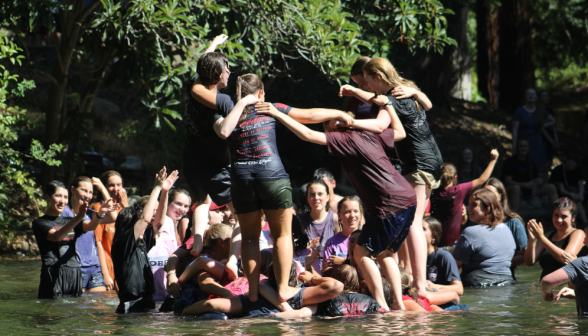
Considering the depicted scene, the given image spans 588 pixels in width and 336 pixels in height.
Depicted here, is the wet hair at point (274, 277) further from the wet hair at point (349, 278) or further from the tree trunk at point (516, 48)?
the tree trunk at point (516, 48)

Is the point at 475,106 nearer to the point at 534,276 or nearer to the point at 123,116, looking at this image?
the point at 123,116

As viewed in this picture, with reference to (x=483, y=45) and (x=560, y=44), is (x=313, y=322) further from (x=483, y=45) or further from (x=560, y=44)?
(x=560, y=44)

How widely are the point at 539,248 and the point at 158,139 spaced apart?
8955 millimetres

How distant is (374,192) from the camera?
219 inches

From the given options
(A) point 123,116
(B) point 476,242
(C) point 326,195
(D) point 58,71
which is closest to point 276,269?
(C) point 326,195

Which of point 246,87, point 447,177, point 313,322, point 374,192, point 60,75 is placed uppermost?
point 60,75

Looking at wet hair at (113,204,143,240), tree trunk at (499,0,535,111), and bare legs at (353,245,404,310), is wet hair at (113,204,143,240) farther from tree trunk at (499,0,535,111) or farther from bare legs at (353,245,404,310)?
tree trunk at (499,0,535,111)

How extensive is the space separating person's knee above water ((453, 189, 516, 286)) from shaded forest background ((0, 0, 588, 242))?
319cm

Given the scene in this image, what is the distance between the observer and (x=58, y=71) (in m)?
11.0

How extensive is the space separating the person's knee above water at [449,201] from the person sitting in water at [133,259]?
4073 millimetres

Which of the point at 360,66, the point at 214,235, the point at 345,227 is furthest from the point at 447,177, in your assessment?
A: the point at 214,235

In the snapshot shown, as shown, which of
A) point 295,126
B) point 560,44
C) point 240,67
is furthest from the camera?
point 560,44

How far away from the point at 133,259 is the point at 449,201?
14.4ft

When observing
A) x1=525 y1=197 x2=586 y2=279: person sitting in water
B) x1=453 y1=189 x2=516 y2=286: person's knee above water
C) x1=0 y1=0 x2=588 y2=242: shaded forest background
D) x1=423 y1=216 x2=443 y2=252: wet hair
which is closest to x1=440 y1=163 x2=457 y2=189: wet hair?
x1=453 y1=189 x2=516 y2=286: person's knee above water
